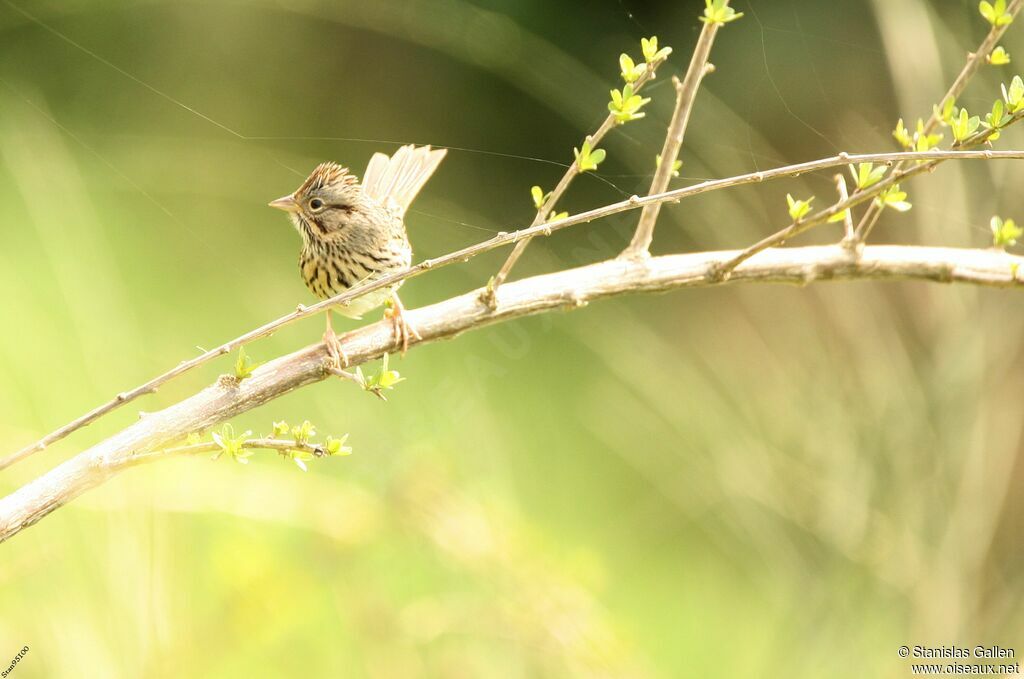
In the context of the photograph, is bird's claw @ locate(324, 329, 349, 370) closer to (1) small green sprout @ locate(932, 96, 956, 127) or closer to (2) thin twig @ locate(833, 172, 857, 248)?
(2) thin twig @ locate(833, 172, 857, 248)

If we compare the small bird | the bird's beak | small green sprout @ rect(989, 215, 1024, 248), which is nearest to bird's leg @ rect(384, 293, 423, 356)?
the small bird

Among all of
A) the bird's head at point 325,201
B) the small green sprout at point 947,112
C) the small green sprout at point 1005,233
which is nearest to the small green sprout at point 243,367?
the bird's head at point 325,201

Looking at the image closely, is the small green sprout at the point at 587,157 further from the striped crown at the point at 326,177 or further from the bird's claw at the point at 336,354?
the striped crown at the point at 326,177

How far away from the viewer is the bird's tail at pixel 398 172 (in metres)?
1.58

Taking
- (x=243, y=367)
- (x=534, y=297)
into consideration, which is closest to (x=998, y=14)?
(x=534, y=297)

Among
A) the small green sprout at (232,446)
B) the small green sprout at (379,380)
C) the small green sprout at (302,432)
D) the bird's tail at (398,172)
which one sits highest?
the bird's tail at (398,172)

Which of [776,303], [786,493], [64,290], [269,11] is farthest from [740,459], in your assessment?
[269,11]

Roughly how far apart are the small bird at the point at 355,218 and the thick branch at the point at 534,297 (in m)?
0.24

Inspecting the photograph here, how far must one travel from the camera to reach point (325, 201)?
152cm

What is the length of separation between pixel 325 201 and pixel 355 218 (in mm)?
55

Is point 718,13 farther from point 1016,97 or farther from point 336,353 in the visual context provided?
point 336,353

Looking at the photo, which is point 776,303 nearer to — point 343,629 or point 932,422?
point 932,422

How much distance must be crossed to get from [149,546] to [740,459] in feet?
3.87

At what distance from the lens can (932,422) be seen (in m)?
1.97
